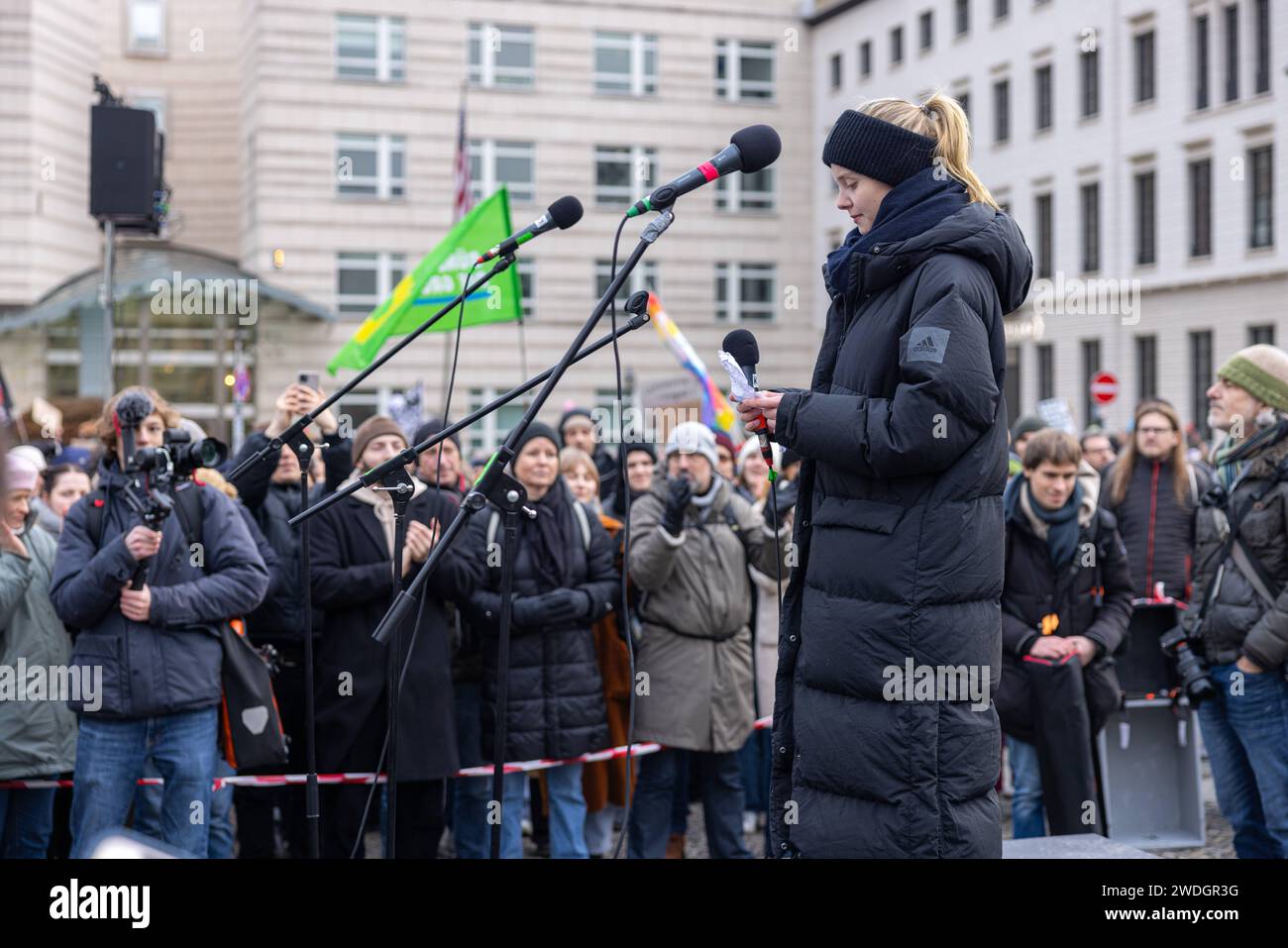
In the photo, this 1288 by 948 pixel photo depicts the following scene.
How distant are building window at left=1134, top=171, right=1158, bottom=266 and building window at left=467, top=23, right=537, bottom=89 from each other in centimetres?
1780

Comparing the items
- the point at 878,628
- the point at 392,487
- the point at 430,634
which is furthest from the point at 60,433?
the point at 878,628

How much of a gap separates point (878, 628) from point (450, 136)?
4379cm

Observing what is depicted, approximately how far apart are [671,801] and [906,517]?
4.44m

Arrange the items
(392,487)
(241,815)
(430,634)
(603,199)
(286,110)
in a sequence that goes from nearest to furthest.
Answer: (392,487) → (430,634) → (241,815) → (286,110) → (603,199)

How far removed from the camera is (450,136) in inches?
1810

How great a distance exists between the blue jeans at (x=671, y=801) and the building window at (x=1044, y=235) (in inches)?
1473

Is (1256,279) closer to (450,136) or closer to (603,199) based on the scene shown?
(603,199)

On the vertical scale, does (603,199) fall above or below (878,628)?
above

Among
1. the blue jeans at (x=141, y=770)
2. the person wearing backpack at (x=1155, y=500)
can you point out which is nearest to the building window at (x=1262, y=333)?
the person wearing backpack at (x=1155, y=500)

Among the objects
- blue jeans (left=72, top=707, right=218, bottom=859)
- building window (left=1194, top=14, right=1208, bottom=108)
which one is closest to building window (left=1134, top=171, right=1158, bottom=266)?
building window (left=1194, top=14, right=1208, bottom=108)

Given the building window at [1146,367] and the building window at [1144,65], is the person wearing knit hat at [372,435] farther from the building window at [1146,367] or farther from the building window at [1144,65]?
the building window at [1144,65]

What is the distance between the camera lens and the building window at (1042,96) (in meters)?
43.1

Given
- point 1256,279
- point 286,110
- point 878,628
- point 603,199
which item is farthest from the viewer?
point 603,199
